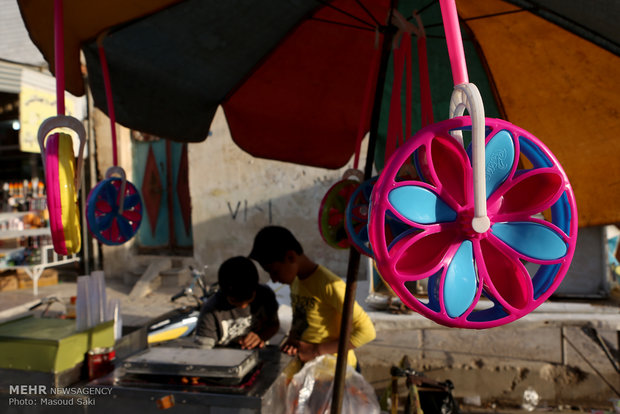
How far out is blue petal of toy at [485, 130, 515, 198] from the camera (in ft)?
2.31

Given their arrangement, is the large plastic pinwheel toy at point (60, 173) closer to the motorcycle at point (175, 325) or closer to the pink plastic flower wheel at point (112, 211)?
the pink plastic flower wheel at point (112, 211)

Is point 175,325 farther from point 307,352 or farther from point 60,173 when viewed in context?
point 60,173

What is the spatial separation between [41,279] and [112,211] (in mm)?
8044

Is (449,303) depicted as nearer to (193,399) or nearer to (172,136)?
(193,399)

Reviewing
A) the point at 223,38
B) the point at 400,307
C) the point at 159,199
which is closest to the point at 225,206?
the point at 159,199

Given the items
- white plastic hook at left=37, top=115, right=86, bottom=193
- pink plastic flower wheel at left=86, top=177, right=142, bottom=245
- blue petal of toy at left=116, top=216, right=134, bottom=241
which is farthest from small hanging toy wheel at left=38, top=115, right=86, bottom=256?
blue petal of toy at left=116, top=216, right=134, bottom=241

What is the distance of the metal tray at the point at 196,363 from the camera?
152cm

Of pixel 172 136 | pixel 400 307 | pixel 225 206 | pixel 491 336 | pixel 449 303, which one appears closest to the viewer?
pixel 449 303

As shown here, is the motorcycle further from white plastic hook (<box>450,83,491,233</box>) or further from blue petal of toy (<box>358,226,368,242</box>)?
white plastic hook (<box>450,83,491,233</box>)

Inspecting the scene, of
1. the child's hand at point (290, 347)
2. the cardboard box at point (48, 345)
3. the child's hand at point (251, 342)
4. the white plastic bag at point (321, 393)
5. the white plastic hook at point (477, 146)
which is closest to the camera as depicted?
the white plastic hook at point (477, 146)

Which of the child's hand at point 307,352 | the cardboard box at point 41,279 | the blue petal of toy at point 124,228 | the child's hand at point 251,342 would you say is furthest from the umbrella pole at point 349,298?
the cardboard box at point 41,279

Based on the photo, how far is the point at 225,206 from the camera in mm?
7098

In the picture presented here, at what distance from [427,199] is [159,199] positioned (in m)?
8.35

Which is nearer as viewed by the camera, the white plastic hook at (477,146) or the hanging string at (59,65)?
the white plastic hook at (477,146)
